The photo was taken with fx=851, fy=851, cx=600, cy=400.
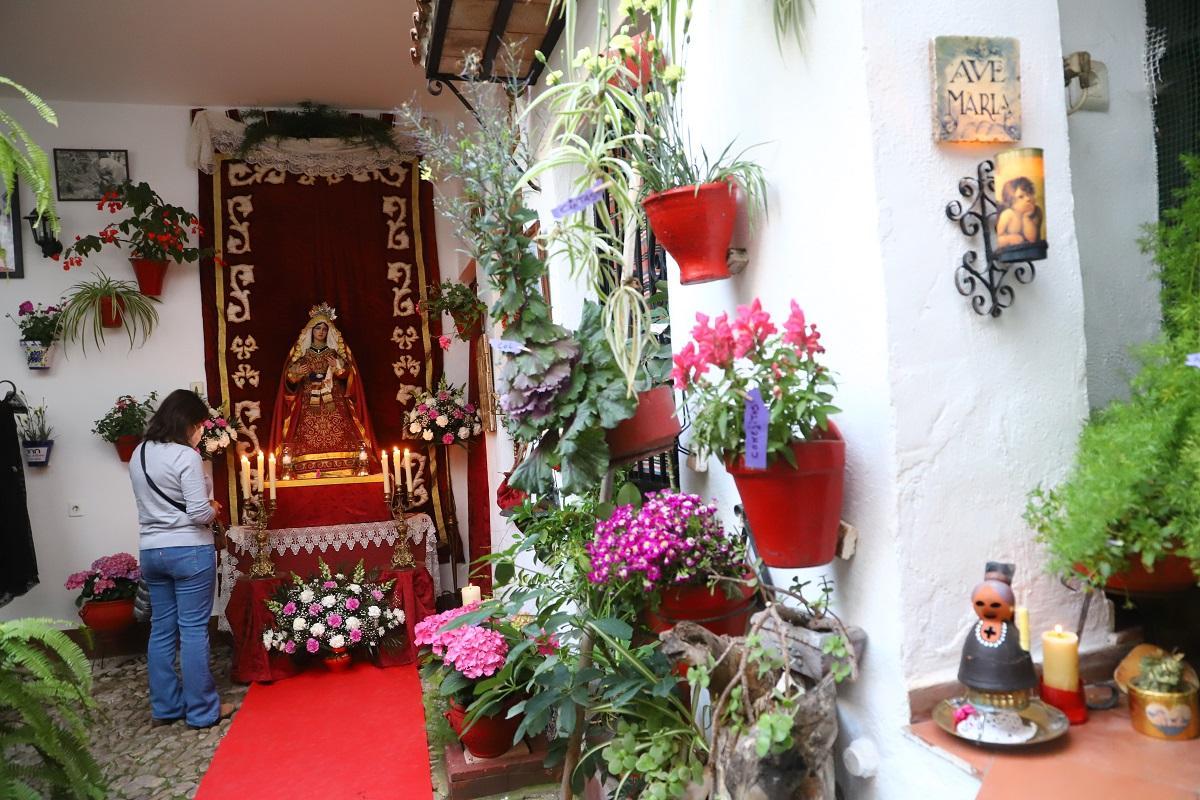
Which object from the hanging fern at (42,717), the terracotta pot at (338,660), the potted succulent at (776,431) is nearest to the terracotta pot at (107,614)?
the terracotta pot at (338,660)

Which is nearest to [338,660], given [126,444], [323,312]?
[126,444]

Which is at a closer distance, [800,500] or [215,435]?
[800,500]

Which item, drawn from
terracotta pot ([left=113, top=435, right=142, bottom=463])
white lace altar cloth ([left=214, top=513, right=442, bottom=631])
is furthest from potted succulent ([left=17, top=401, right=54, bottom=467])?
white lace altar cloth ([left=214, top=513, right=442, bottom=631])

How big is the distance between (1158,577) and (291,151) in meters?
5.95

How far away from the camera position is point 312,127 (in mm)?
6094

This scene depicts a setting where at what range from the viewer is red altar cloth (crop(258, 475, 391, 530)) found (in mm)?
5422

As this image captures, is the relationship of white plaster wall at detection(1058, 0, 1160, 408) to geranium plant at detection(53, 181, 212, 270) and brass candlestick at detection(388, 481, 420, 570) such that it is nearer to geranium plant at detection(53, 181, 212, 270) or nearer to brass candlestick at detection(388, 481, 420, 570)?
brass candlestick at detection(388, 481, 420, 570)

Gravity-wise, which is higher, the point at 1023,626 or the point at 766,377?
the point at 766,377

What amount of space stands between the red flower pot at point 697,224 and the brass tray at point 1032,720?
103 cm

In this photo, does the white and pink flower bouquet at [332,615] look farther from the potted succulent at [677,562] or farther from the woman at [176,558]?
the potted succulent at [677,562]

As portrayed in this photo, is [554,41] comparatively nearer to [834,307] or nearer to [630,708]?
[834,307]

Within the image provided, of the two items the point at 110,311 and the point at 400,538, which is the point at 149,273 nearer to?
the point at 110,311

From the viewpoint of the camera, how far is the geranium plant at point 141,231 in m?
5.55

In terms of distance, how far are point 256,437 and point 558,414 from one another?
4.61 metres
